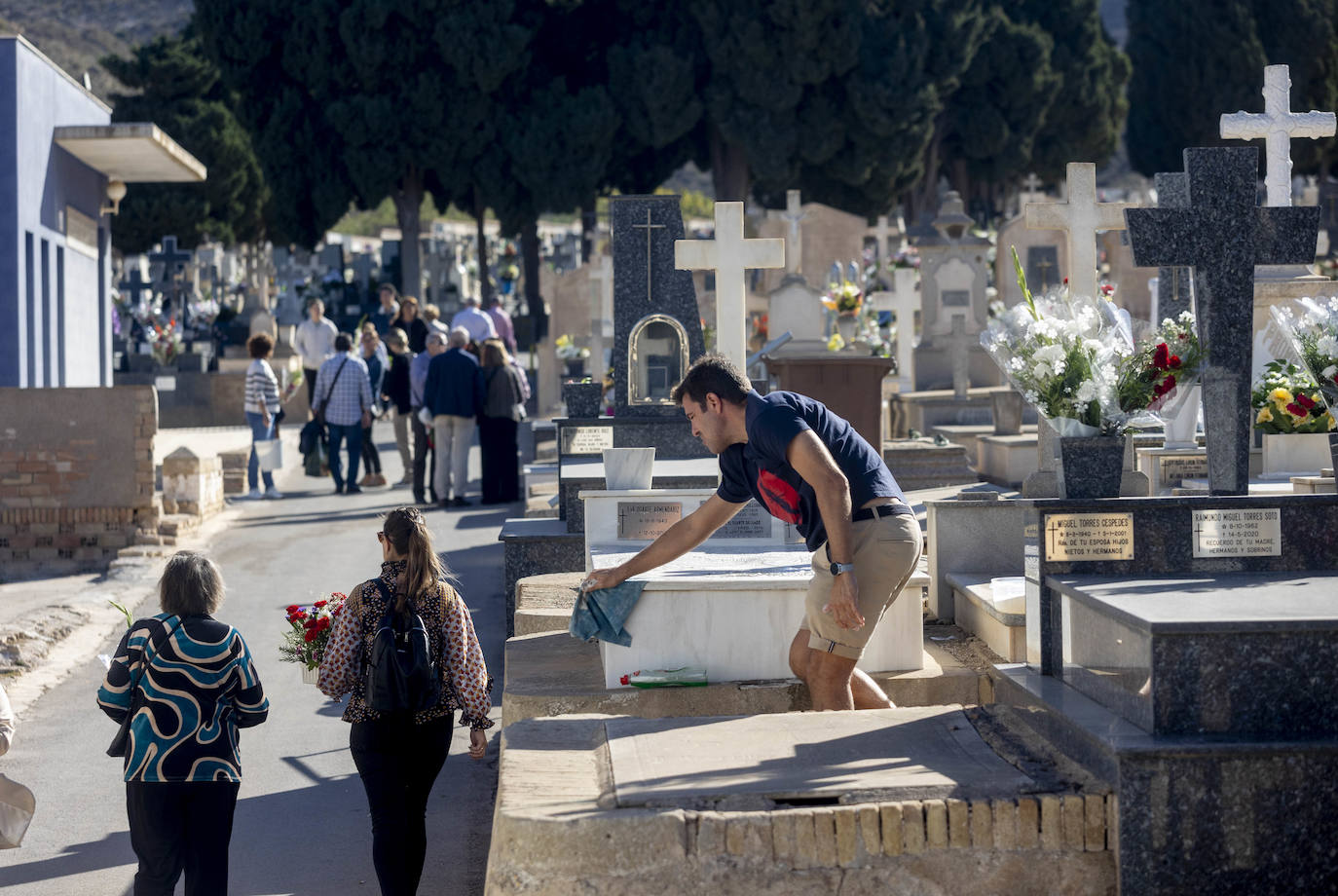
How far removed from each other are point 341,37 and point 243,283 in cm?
727

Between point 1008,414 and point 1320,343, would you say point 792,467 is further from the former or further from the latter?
point 1008,414

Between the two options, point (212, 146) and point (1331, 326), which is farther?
point (212, 146)

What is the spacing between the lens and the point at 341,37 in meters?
33.8

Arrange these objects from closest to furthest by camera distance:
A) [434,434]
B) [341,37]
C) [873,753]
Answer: [873,753] → [434,434] → [341,37]

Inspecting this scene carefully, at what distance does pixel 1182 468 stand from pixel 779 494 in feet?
16.0

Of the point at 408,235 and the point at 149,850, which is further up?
the point at 408,235

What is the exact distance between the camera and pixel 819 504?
4.76 m

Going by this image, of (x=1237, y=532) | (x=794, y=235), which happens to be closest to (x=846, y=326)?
(x=794, y=235)

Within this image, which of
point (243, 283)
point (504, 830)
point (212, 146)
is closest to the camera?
point (504, 830)

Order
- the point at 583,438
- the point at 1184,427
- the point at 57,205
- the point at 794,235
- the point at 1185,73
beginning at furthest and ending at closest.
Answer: the point at 1185,73 < the point at 794,235 < the point at 57,205 < the point at 583,438 < the point at 1184,427

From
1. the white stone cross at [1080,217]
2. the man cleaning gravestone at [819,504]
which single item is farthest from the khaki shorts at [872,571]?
the white stone cross at [1080,217]

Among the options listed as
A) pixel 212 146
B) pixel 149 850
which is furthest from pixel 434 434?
pixel 212 146

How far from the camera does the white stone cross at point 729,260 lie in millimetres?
9023

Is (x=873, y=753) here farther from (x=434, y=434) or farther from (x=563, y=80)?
(x=563, y=80)
